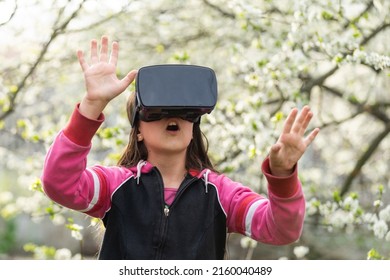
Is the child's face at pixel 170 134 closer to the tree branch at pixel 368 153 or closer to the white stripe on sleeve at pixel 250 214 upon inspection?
the white stripe on sleeve at pixel 250 214

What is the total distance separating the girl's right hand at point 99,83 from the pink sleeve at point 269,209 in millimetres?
421

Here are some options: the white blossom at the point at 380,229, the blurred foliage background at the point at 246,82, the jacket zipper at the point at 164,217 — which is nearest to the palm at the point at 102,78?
the jacket zipper at the point at 164,217

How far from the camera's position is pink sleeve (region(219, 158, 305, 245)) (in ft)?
5.85

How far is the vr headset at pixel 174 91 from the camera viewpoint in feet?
6.07

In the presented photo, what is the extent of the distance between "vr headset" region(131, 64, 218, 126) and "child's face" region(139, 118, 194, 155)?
2 cm

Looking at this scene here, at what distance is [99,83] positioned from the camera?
6.05 ft

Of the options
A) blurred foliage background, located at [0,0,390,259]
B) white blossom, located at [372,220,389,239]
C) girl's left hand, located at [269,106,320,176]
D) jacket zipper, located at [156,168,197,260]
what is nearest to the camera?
girl's left hand, located at [269,106,320,176]

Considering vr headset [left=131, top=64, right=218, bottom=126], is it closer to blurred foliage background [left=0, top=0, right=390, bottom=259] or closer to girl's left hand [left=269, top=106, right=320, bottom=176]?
girl's left hand [left=269, top=106, right=320, bottom=176]

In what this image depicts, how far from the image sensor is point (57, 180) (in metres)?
1.80

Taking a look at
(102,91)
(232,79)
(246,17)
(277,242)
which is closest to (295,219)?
(277,242)

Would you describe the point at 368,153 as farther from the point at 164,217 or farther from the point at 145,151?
the point at 164,217

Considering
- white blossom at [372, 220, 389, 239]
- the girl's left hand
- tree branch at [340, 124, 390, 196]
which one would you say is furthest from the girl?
tree branch at [340, 124, 390, 196]

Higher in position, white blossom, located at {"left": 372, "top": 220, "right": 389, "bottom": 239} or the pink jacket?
the pink jacket
